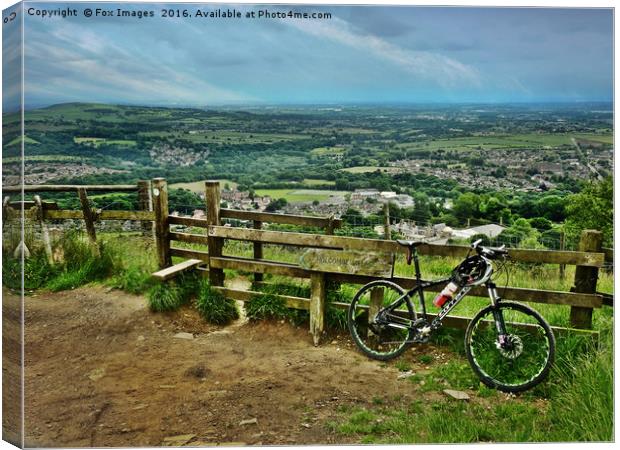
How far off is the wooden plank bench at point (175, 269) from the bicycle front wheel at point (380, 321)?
1785 mm

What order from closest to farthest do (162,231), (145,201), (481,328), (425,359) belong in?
1. (481,328)
2. (425,359)
3. (145,201)
4. (162,231)

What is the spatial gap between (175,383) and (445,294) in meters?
Result: 2.25

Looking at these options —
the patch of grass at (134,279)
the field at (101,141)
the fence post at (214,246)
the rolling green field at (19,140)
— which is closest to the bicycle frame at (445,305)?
the fence post at (214,246)

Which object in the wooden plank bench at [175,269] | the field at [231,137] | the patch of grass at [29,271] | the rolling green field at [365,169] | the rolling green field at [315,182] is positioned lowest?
the wooden plank bench at [175,269]

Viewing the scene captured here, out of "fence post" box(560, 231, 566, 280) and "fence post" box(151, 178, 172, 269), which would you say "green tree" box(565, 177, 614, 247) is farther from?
"fence post" box(151, 178, 172, 269)

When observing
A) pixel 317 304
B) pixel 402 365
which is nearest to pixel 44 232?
pixel 317 304

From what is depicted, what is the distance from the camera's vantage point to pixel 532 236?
5.57 metres

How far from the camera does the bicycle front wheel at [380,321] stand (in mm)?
5832

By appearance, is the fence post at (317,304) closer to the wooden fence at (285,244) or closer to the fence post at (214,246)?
the wooden fence at (285,244)

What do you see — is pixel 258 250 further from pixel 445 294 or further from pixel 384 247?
pixel 445 294

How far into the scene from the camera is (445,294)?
225 inches

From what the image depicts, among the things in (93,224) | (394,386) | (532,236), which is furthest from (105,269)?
(532,236)

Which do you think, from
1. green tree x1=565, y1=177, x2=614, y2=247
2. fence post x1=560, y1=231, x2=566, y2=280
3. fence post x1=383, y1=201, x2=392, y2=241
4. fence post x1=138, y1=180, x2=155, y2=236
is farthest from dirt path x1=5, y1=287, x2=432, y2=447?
green tree x1=565, y1=177, x2=614, y2=247

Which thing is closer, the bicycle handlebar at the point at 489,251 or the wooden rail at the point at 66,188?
the wooden rail at the point at 66,188
